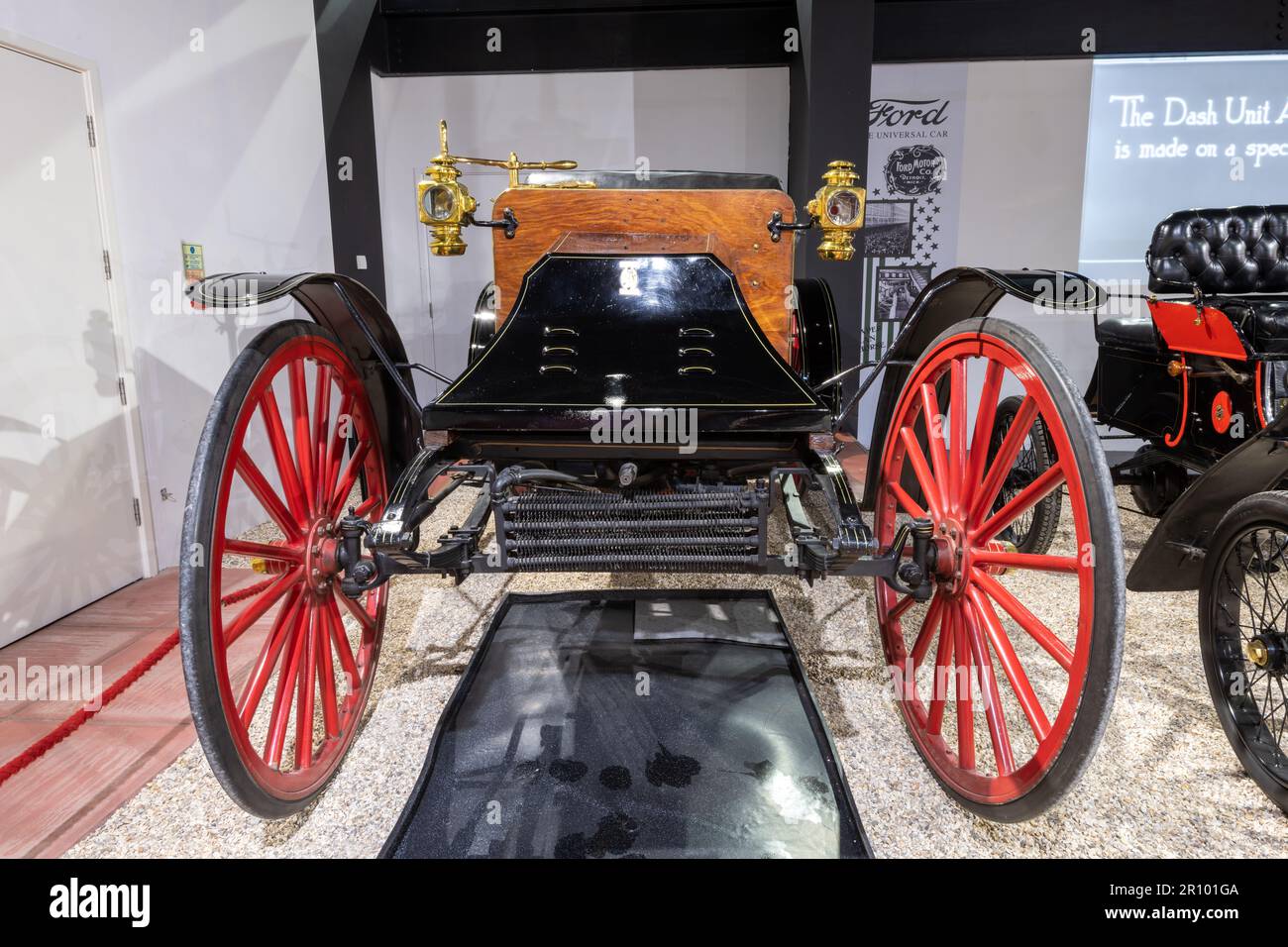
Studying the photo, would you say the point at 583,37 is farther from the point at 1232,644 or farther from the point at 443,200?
the point at 1232,644

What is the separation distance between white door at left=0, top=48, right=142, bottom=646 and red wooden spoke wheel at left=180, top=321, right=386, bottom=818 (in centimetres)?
100

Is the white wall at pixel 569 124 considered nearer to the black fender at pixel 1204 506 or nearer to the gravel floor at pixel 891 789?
the gravel floor at pixel 891 789

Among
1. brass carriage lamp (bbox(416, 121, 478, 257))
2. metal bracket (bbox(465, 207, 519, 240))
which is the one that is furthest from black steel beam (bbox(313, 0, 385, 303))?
brass carriage lamp (bbox(416, 121, 478, 257))

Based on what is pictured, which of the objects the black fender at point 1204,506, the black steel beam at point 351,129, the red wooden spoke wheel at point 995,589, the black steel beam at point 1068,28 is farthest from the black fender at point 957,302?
the black steel beam at point 1068,28

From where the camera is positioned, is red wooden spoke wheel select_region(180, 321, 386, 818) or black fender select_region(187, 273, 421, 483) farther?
black fender select_region(187, 273, 421, 483)

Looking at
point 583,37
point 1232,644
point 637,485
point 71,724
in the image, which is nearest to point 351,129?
point 583,37

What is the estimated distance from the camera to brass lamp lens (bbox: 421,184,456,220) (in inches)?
95.9

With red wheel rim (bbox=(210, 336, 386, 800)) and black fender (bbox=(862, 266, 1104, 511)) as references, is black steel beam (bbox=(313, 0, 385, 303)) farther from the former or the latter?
black fender (bbox=(862, 266, 1104, 511))

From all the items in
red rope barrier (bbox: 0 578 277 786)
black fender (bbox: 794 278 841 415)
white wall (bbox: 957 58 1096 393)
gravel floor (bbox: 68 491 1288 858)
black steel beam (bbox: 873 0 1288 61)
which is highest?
black steel beam (bbox: 873 0 1288 61)

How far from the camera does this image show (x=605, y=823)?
5.74ft

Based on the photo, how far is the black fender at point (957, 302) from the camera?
6.06ft

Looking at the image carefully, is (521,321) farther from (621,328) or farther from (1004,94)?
(1004,94)

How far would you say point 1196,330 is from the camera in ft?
10.1

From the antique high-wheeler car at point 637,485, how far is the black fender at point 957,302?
11mm
